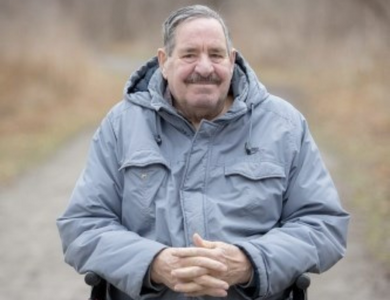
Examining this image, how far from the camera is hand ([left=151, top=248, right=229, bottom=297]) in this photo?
A: 266 cm

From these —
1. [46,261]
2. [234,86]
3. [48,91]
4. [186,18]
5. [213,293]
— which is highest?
[186,18]

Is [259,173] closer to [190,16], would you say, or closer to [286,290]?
[286,290]

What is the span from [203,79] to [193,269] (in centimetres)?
72

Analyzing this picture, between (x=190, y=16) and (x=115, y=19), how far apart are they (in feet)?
65.8

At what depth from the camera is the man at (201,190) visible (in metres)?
2.73

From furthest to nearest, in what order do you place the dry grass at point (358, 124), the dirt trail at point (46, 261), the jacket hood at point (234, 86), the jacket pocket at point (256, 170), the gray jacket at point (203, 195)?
1. the dry grass at point (358, 124)
2. the dirt trail at point (46, 261)
3. the jacket hood at point (234, 86)
4. the jacket pocket at point (256, 170)
5. the gray jacket at point (203, 195)

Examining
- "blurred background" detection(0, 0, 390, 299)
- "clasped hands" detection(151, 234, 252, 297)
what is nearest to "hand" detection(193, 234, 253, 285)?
"clasped hands" detection(151, 234, 252, 297)

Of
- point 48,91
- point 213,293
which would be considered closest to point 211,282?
point 213,293

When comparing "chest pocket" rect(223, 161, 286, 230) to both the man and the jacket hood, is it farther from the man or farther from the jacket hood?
the jacket hood

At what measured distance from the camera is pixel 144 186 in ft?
9.46

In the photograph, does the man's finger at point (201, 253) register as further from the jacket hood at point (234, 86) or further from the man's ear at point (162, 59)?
the man's ear at point (162, 59)

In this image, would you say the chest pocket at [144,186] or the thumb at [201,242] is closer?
the thumb at [201,242]

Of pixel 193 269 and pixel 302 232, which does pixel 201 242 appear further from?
pixel 302 232

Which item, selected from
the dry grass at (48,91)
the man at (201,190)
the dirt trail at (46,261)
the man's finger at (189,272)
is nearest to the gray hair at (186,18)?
the man at (201,190)
